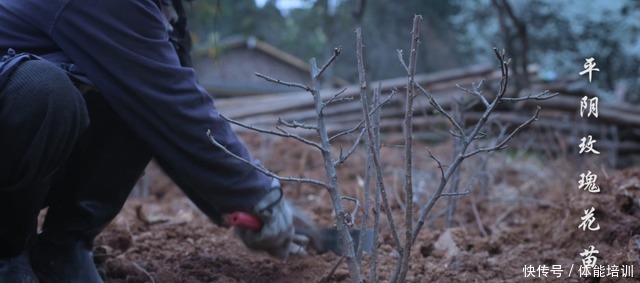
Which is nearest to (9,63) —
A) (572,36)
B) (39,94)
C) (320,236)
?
(39,94)

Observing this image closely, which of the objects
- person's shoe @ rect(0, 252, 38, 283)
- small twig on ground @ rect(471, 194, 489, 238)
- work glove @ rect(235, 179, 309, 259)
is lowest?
person's shoe @ rect(0, 252, 38, 283)

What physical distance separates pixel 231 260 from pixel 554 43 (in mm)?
8148

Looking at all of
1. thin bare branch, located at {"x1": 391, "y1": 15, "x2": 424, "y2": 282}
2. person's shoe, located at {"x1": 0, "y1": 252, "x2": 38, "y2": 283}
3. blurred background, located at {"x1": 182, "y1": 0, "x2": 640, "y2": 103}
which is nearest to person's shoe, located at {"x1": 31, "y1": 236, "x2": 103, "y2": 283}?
person's shoe, located at {"x1": 0, "y1": 252, "x2": 38, "y2": 283}

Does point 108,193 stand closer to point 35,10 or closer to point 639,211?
point 35,10

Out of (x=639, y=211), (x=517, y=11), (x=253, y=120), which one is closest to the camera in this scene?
(x=639, y=211)

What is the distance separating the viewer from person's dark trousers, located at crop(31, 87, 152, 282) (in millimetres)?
2010

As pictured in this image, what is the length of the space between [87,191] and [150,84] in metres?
0.43

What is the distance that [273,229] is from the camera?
2.14 meters

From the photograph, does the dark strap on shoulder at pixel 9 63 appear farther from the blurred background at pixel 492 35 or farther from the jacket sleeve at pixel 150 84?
the blurred background at pixel 492 35

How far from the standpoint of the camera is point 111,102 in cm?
187

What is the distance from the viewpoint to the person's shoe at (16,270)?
5.81 ft

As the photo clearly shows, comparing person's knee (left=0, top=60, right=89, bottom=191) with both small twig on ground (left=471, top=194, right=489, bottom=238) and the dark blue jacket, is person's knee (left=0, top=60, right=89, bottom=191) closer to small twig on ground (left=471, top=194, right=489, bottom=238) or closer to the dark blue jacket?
the dark blue jacket

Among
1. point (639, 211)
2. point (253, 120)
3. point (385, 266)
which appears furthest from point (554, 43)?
point (385, 266)

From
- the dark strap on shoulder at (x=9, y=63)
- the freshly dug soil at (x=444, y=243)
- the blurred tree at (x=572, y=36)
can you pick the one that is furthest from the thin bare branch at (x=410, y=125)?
the blurred tree at (x=572, y=36)
